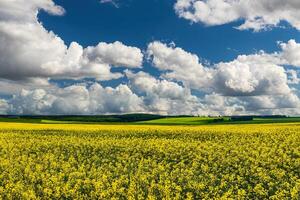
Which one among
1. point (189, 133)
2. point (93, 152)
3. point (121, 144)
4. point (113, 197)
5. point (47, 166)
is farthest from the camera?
point (189, 133)

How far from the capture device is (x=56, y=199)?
603 inches

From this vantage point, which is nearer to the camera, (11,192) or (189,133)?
(11,192)

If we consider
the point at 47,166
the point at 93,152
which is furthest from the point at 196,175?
the point at 93,152

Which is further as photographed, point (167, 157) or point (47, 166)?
point (167, 157)

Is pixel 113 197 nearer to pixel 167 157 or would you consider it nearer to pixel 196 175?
pixel 196 175

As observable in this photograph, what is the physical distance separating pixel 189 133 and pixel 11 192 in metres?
27.1

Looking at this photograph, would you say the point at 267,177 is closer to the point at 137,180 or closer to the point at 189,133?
the point at 137,180

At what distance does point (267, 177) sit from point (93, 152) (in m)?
13.3

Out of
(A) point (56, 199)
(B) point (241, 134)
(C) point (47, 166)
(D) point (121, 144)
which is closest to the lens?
(A) point (56, 199)

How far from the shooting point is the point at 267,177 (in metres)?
17.6

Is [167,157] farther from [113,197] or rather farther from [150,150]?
[113,197]

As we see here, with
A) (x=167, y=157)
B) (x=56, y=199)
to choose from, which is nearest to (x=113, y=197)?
(x=56, y=199)

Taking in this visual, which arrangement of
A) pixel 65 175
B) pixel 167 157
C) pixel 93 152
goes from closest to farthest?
pixel 65 175
pixel 167 157
pixel 93 152

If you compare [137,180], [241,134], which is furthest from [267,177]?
[241,134]
